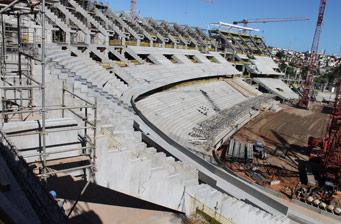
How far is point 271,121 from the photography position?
36.8 m

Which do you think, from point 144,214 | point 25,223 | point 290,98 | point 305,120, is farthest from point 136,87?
point 290,98

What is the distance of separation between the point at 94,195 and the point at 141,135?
370cm

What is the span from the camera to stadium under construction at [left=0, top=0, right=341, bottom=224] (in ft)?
29.5

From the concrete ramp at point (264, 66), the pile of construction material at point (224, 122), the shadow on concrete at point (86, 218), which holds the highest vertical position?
the concrete ramp at point (264, 66)

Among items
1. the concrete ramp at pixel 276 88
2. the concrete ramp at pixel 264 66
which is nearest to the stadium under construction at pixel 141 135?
the concrete ramp at pixel 276 88

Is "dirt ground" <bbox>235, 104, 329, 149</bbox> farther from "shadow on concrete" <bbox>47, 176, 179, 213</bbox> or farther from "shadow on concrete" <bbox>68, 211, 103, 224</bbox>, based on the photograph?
"shadow on concrete" <bbox>68, 211, 103, 224</bbox>

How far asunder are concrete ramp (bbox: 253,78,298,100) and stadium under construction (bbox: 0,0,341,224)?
5.54 ft

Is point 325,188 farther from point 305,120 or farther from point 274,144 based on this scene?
point 305,120

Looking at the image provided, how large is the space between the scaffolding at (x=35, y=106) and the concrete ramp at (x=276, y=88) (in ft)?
141

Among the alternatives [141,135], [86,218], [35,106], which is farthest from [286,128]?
[86,218]

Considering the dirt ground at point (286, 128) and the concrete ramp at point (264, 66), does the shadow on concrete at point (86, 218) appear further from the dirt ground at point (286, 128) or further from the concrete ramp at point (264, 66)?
the concrete ramp at point (264, 66)

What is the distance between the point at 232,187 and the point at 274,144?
15.7 m

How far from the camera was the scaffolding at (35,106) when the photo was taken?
26.8 ft

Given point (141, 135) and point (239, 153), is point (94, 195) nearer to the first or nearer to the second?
point (141, 135)
